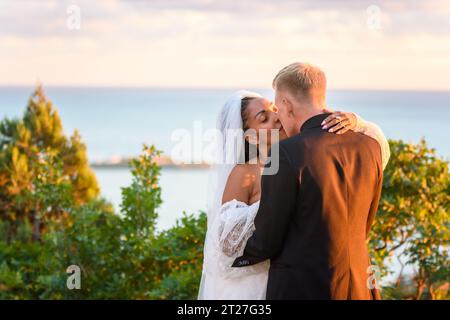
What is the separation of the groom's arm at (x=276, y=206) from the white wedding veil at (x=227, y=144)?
0.47 meters

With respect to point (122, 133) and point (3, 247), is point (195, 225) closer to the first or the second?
point (3, 247)

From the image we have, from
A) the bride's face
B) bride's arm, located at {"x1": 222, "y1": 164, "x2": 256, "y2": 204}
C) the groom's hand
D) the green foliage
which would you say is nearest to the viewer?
the groom's hand

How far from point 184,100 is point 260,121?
40.2 m

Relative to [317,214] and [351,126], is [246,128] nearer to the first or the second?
[351,126]

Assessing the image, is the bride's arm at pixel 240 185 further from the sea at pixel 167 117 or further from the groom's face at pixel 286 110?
the sea at pixel 167 117

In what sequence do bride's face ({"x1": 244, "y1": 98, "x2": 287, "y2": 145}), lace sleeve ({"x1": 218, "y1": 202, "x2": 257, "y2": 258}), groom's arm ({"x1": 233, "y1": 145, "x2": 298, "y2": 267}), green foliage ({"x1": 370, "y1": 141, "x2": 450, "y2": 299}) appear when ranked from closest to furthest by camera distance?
groom's arm ({"x1": 233, "y1": 145, "x2": 298, "y2": 267}) → lace sleeve ({"x1": 218, "y1": 202, "x2": 257, "y2": 258}) → bride's face ({"x1": 244, "y1": 98, "x2": 287, "y2": 145}) → green foliage ({"x1": 370, "y1": 141, "x2": 450, "y2": 299})

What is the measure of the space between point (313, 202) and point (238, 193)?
1.50 ft

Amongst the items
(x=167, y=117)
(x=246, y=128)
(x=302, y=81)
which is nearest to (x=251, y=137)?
(x=246, y=128)

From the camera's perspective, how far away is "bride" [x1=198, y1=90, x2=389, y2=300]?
9.09 feet

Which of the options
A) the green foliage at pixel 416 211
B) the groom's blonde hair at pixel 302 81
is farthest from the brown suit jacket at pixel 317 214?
the green foliage at pixel 416 211

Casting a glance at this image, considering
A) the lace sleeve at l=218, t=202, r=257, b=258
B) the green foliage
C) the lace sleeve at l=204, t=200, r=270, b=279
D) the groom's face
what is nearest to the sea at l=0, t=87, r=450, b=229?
the green foliage

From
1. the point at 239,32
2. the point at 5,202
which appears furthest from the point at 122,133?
the point at 5,202

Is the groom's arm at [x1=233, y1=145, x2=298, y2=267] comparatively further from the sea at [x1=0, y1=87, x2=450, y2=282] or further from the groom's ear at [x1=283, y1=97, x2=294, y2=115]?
the sea at [x1=0, y1=87, x2=450, y2=282]

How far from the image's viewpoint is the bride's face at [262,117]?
2977mm
